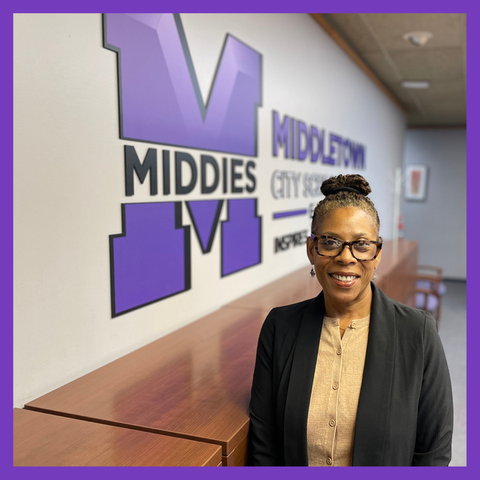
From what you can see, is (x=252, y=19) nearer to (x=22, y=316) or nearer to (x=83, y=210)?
(x=83, y=210)

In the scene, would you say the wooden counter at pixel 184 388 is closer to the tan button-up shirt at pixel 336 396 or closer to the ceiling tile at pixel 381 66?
the tan button-up shirt at pixel 336 396

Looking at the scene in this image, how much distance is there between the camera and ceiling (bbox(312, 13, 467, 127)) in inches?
160

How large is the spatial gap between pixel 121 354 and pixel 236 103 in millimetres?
1538

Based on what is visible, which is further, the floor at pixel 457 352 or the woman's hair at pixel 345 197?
the floor at pixel 457 352

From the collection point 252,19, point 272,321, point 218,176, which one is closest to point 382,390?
point 272,321

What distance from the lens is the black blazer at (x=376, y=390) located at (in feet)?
4.14

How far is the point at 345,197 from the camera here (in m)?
1.38

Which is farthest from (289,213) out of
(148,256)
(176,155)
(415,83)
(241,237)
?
(415,83)

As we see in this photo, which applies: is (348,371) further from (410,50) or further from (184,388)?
(410,50)

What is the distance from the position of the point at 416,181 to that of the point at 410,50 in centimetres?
542

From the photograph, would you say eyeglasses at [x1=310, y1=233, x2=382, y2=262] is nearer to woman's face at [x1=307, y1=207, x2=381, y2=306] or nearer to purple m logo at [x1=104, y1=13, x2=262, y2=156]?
woman's face at [x1=307, y1=207, x2=381, y2=306]

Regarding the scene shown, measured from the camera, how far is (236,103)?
2.78 meters

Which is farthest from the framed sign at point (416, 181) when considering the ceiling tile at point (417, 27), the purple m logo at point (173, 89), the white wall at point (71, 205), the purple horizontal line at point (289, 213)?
the white wall at point (71, 205)

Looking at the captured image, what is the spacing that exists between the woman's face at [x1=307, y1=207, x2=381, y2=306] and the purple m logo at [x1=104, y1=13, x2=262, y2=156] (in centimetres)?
96
